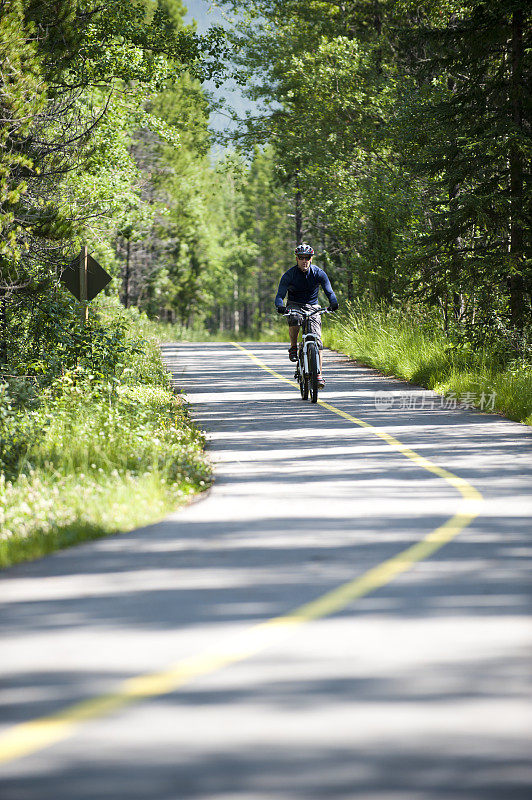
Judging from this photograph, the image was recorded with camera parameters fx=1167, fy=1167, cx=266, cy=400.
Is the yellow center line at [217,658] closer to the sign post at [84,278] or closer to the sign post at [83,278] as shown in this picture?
the sign post at [83,278]

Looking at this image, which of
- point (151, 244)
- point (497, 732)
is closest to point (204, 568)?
point (497, 732)

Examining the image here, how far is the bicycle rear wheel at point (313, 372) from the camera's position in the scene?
18.2 meters

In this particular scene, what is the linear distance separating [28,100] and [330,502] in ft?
35.7

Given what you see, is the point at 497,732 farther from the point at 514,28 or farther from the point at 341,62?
the point at 341,62

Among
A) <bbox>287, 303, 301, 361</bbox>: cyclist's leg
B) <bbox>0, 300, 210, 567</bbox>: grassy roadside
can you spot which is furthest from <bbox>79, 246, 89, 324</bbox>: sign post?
<bbox>287, 303, 301, 361</bbox>: cyclist's leg

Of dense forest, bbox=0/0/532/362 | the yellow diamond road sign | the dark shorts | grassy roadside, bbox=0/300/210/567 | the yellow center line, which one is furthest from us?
the yellow diamond road sign

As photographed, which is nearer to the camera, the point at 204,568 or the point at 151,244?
the point at 204,568

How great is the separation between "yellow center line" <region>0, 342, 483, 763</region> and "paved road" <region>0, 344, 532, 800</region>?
16mm

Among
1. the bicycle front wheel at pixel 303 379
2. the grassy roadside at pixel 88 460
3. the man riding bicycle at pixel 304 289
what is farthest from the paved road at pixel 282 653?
the bicycle front wheel at pixel 303 379

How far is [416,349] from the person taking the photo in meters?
24.9

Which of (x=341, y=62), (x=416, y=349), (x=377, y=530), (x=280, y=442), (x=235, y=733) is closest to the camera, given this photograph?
(x=235, y=733)

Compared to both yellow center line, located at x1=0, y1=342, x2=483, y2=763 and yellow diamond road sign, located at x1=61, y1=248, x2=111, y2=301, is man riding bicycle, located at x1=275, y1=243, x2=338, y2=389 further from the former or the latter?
yellow center line, located at x1=0, y1=342, x2=483, y2=763

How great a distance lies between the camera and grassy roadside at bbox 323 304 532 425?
61.0 feet

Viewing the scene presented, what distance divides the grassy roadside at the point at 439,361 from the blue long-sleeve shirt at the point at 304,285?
316 centimetres
